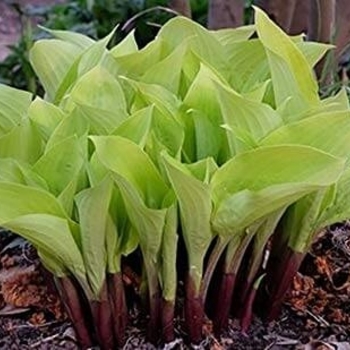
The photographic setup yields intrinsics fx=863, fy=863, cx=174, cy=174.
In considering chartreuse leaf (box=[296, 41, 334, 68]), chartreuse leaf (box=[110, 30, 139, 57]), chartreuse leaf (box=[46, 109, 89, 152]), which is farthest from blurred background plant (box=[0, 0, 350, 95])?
chartreuse leaf (box=[46, 109, 89, 152])

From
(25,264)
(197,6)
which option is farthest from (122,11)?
(25,264)

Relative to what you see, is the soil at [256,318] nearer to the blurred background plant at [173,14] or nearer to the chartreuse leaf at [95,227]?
the chartreuse leaf at [95,227]

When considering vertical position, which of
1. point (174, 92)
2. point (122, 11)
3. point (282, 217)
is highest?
point (174, 92)

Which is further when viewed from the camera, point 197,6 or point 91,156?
point 197,6

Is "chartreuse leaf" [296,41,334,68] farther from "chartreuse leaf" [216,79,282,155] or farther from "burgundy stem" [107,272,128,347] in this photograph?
"burgundy stem" [107,272,128,347]

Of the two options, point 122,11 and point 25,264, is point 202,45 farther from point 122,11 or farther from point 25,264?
point 122,11

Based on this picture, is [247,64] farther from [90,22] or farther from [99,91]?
[90,22]

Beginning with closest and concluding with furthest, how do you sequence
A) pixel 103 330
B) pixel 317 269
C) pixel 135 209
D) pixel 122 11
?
pixel 135 209, pixel 103 330, pixel 317 269, pixel 122 11

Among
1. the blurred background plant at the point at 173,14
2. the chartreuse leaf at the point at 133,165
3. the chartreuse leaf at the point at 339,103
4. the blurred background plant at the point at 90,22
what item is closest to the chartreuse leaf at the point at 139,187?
the chartreuse leaf at the point at 133,165
